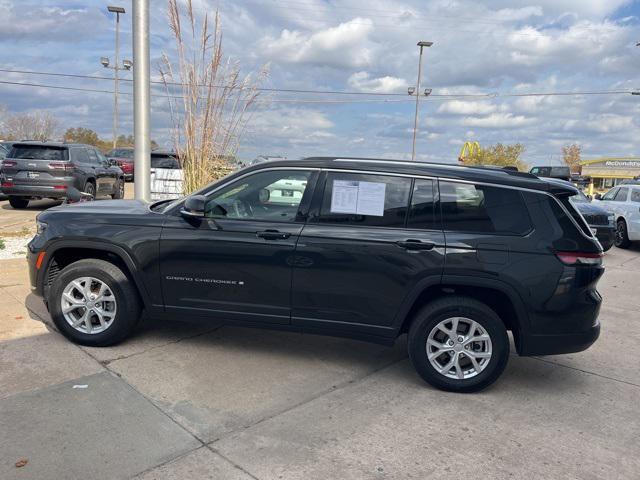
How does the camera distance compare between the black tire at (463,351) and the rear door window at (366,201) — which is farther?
the rear door window at (366,201)

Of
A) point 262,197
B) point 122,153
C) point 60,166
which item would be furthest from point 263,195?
point 122,153

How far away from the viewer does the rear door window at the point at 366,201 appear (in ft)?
12.8

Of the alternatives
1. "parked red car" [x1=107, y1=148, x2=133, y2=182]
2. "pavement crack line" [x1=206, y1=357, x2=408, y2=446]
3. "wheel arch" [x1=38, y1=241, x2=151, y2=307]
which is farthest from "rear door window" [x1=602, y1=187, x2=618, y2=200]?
"parked red car" [x1=107, y1=148, x2=133, y2=182]

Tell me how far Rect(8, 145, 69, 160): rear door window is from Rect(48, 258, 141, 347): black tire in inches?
360

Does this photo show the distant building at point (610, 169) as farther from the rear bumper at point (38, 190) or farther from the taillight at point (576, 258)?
the taillight at point (576, 258)

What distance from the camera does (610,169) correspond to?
59.9 meters

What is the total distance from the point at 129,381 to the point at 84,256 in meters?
1.34

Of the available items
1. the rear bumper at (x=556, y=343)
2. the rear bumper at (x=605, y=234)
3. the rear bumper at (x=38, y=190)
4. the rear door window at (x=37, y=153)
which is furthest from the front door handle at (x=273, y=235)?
the rear door window at (x=37, y=153)

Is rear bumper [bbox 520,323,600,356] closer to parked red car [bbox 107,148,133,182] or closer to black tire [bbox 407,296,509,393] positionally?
black tire [bbox 407,296,509,393]

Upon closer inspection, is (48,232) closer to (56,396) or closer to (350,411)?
(56,396)

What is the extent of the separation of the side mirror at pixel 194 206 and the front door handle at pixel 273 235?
19.7 inches

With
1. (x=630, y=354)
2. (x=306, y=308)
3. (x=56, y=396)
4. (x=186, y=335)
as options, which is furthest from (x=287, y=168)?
(x=630, y=354)

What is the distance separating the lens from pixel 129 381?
149 inches

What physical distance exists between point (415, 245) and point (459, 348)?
0.84 m
